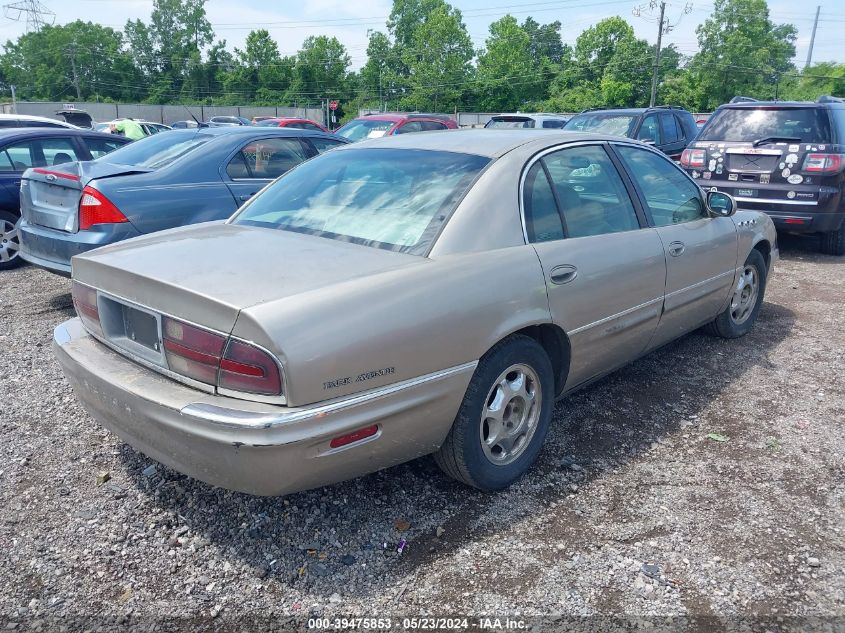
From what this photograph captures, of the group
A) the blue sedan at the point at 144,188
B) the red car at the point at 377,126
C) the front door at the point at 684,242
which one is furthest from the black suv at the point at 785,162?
the red car at the point at 377,126

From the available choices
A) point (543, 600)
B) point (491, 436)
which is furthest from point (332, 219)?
point (543, 600)

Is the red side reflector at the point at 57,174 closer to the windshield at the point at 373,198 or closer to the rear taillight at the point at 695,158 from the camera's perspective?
the windshield at the point at 373,198

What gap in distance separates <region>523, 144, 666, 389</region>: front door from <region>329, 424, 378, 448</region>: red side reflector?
3.64ft

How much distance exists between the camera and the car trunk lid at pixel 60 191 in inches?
202

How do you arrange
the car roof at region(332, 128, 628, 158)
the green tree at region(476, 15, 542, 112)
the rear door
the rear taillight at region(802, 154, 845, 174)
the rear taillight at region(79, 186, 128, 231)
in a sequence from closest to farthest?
1. the car roof at region(332, 128, 628, 158)
2. the rear taillight at region(79, 186, 128, 231)
3. the rear door
4. the rear taillight at region(802, 154, 845, 174)
5. the green tree at region(476, 15, 542, 112)

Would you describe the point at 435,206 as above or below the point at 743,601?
above

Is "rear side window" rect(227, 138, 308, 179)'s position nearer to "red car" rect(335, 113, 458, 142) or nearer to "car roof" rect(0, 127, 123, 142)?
"car roof" rect(0, 127, 123, 142)

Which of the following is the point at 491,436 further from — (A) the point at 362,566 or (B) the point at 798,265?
(B) the point at 798,265

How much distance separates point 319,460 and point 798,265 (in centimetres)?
743

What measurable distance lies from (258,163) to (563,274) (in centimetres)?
386

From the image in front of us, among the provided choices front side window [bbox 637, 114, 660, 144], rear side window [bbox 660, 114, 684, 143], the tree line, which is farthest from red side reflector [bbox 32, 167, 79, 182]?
the tree line

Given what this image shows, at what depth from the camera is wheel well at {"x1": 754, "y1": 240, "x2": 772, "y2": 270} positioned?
17.0 feet

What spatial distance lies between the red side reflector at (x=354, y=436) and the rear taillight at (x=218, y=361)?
28cm

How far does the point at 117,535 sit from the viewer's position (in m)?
2.74
